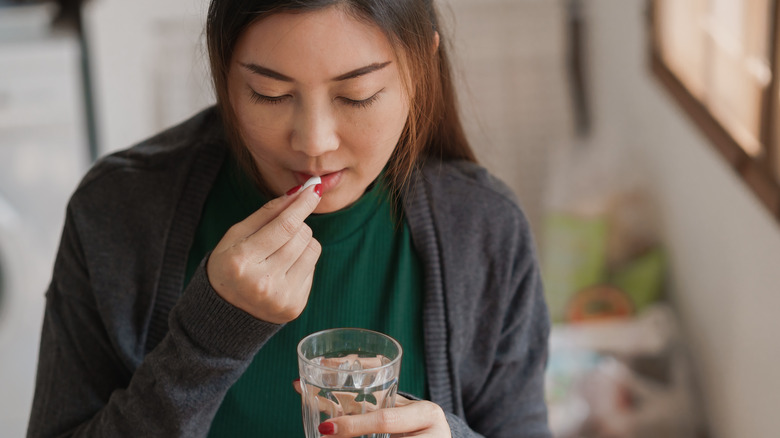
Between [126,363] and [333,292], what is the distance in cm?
27

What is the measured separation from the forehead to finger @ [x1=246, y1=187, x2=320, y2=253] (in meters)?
0.13

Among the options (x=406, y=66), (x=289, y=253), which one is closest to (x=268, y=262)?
(x=289, y=253)

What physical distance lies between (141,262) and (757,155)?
137 cm

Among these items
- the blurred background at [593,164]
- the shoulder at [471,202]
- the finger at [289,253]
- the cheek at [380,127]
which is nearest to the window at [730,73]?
the blurred background at [593,164]

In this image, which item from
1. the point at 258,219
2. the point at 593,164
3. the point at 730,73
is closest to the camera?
the point at 258,219

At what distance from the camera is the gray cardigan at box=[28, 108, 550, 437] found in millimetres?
1046

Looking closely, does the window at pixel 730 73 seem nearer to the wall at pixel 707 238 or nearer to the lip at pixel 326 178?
the wall at pixel 707 238

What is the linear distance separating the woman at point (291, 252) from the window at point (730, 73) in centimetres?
83

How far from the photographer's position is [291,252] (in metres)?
0.89

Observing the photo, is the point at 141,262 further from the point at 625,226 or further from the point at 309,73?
the point at 625,226

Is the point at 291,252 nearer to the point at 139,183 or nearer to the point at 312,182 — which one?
the point at 312,182

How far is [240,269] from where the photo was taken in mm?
854

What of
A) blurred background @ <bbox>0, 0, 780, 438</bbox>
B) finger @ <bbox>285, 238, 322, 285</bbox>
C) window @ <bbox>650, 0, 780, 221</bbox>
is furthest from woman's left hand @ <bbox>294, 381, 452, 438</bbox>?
window @ <bbox>650, 0, 780, 221</bbox>

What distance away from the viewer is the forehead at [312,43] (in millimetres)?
843
